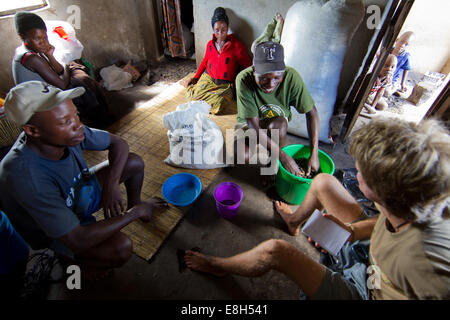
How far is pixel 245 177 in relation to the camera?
244cm

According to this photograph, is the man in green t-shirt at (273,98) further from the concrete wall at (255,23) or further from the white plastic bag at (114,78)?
the white plastic bag at (114,78)

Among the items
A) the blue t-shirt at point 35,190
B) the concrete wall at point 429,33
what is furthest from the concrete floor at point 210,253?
the concrete wall at point 429,33

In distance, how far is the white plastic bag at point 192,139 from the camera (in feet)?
7.34

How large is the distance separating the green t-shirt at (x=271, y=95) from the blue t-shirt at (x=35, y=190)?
148 centimetres

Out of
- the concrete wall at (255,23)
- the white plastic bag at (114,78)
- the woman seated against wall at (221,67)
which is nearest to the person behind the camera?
the concrete wall at (255,23)

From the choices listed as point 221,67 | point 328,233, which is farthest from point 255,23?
point 328,233

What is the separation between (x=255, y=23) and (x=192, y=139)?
6.68 ft

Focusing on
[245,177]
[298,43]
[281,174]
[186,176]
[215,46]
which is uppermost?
[298,43]

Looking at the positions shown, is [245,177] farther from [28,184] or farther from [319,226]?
[28,184]

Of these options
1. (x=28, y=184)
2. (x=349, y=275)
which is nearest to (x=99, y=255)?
(x=28, y=184)

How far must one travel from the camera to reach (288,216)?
1.96 meters

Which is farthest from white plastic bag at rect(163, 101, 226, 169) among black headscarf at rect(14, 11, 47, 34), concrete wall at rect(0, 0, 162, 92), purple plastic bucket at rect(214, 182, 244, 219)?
concrete wall at rect(0, 0, 162, 92)

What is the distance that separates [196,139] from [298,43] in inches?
60.4

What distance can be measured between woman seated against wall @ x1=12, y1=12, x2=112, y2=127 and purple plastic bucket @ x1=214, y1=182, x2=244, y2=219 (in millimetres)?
2106
